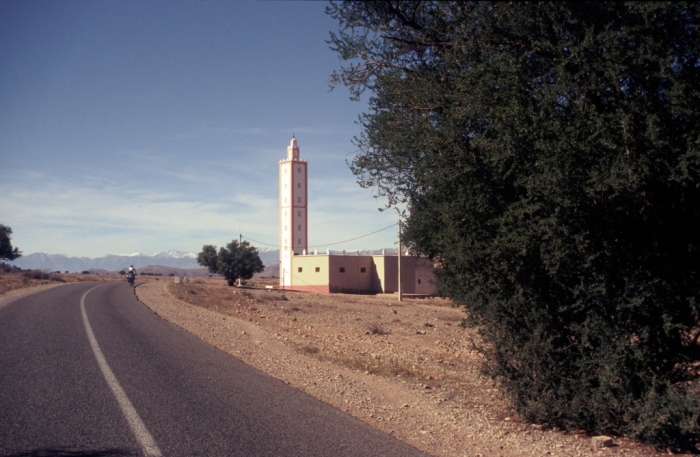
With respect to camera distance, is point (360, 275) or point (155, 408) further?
point (360, 275)

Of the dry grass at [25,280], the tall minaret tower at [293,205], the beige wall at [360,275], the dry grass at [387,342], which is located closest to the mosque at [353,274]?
the beige wall at [360,275]

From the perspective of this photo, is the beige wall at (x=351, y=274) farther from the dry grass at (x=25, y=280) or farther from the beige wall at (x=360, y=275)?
the dry grass at (x=25, y=280)

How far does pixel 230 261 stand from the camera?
69.7 meters

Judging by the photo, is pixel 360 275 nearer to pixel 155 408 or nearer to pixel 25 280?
pixel 25 280

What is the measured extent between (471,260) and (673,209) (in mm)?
2622

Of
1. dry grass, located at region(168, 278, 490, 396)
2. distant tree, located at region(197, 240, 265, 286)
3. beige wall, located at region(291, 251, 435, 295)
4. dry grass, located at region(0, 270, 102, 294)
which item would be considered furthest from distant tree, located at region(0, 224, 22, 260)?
dry grass, located at region(168, 278, 490, 396)

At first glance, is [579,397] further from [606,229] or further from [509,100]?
[509,100]

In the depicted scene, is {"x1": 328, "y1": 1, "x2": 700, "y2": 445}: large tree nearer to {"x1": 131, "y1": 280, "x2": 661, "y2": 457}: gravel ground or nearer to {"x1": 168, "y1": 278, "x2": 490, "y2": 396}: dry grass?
{"x1": 131, "y1": 280, "x2": 661, "y2": 457}: gravel ground

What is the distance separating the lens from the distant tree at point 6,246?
93.6 m

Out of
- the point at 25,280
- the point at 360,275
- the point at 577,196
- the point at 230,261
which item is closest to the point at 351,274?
the point at 360,275

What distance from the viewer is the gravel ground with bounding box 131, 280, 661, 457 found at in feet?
25.4

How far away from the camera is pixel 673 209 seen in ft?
24.4

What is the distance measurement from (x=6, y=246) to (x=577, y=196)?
104m

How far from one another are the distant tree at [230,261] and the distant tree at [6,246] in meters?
42.4
